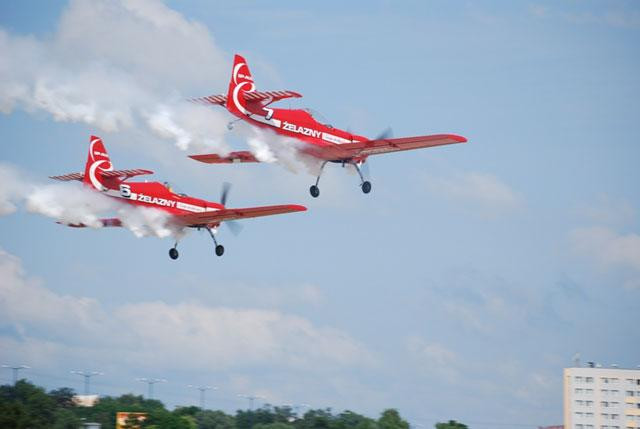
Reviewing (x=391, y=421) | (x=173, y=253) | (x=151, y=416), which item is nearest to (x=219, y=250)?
(x=173, y=253)

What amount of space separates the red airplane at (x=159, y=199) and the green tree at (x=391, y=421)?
62.4 metres

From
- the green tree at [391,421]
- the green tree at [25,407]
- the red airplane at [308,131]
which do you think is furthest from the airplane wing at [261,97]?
the green tree at [391,421]

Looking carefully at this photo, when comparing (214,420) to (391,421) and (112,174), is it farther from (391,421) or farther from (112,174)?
(112,174)

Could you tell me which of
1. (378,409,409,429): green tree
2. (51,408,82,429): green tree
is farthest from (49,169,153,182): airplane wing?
(378,409,409,429): green tree

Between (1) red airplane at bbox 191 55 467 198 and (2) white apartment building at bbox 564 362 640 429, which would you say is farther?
(2) white apartment building at bbox 564 362 640 429

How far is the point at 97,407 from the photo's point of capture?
12950cm

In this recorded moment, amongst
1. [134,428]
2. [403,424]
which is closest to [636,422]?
[403,424]

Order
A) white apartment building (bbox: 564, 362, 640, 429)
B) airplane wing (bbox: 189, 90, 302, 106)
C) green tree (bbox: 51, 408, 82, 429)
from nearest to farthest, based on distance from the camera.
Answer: airplane wing (bbox: 189, 90, 302, 106), green tree (bbox: 51, 408, 82, 429), white apartment building (bbox: 564, 362, 640, 429)

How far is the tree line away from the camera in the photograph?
3686 inches

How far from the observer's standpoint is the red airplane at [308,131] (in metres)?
45.8

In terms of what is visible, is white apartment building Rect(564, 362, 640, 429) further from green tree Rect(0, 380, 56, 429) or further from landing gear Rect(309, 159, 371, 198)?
landing gear Rect(309, 159, 371, 198)

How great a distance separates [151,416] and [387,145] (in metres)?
52.7

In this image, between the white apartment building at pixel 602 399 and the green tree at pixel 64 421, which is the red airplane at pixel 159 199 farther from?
the white apartment building at pixel 602 399

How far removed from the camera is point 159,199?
49531 millimetres
